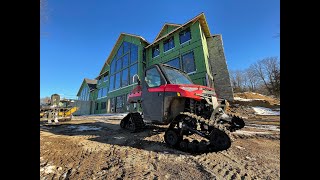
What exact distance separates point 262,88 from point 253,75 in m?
6.72

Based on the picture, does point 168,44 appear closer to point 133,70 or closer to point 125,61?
point 133,70

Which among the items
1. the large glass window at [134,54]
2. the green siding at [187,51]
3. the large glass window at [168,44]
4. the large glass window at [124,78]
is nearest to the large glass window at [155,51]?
→ the green siding at [187,51]

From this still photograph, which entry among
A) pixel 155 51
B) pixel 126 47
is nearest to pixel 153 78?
pixel 155 51

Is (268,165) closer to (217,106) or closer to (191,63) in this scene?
(217,106)

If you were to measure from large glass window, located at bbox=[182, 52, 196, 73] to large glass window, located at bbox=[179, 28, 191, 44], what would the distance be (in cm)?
187

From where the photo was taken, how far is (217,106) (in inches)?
158

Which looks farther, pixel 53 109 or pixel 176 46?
pixel 176 46

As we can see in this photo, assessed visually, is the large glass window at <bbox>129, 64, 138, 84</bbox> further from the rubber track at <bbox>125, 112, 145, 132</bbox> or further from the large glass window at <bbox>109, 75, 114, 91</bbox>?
the rubber track at <bbox>125, 112, 145, 132</bbox>

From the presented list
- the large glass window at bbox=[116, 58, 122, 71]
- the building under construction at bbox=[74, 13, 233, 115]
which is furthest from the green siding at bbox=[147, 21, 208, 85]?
the large glass window at bbox=[116, 58, 122, 71]

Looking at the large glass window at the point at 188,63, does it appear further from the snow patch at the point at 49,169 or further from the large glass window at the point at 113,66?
the large glass window at the point at 113,66

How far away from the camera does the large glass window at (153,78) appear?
5.06 m

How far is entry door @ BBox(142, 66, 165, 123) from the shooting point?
469 cm

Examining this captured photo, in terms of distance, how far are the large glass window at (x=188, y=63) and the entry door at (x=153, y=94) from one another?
11.7 metres
